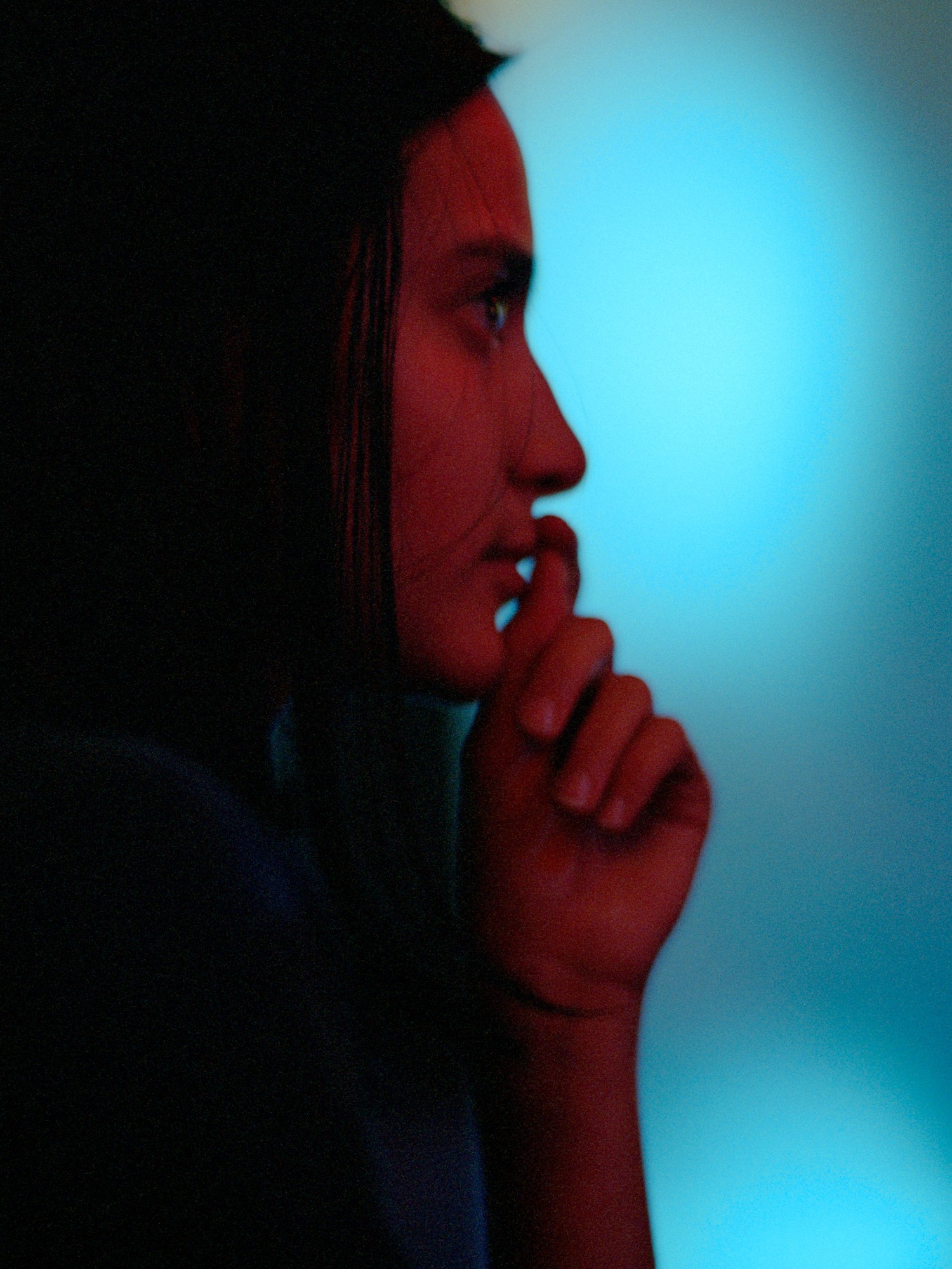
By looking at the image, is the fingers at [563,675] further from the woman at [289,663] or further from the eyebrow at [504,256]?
the eyebrow at [504,256]

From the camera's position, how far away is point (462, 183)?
42 centimetres

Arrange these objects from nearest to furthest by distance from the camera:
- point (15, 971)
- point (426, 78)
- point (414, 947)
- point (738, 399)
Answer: point (15, 971) < point (426, 78) < point (738, 399) < point (414, 947)

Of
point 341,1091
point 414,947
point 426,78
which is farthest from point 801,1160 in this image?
point 426,78

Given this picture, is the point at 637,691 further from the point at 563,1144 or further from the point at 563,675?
the point at 563,1144

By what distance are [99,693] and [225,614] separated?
9 cm

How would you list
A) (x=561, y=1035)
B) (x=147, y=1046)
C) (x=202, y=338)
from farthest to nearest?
(x=561, y=1035)
(x=202, y=338)
(x=147, y=1046)

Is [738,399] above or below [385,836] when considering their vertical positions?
above

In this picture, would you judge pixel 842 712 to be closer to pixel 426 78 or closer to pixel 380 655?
pixel 380 655

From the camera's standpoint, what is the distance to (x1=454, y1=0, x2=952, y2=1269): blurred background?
56 cm

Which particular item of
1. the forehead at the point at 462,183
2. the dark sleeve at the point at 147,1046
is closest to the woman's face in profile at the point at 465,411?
the forehead at the point at 462,183

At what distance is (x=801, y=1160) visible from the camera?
60cm

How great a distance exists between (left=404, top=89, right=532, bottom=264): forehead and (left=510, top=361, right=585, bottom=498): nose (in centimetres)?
10

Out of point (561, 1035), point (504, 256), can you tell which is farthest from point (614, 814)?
point (504, 256)

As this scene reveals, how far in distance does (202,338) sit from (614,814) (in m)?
0.39
